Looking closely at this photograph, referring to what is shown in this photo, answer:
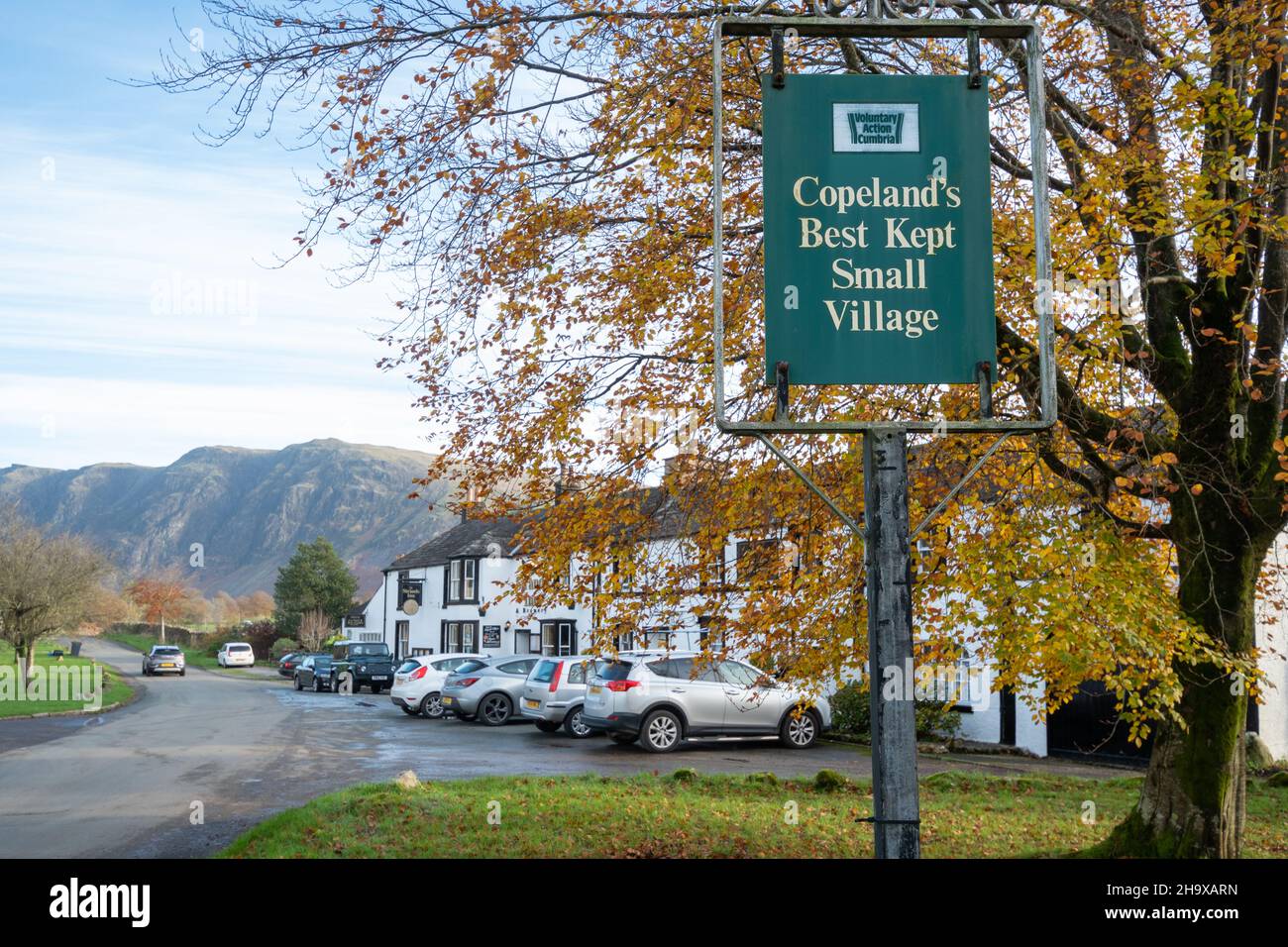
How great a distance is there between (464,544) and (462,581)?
88.9 inches

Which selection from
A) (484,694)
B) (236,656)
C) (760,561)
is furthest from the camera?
(236,656)

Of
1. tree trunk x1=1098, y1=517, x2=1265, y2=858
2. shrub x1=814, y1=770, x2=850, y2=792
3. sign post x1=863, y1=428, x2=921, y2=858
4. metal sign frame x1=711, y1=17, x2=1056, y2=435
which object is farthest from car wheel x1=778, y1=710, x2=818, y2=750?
metal sign frame x1=711, y1=17, x2=1056, y2=435

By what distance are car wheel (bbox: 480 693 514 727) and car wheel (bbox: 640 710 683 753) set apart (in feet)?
25.8

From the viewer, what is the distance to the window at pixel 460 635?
50312 mm

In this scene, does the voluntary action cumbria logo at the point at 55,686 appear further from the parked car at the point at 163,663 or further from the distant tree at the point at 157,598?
the distant tree at the point at 157,598

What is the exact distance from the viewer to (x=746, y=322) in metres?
8.84

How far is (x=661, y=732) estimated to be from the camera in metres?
20.7

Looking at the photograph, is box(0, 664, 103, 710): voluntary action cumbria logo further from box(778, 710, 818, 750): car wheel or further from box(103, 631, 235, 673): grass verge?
box(103, 631, 235, 673): grass verge

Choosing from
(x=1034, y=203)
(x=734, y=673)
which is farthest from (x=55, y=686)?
(x=1034, y=203)

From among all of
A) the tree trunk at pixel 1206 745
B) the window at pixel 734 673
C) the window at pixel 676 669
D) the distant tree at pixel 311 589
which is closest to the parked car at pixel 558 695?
the window at pixel 676 669

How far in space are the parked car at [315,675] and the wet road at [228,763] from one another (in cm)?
1347

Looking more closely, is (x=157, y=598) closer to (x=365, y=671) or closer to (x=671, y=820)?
(x=365, y=671)

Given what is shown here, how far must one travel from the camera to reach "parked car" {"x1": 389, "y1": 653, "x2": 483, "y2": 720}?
3027 cm
